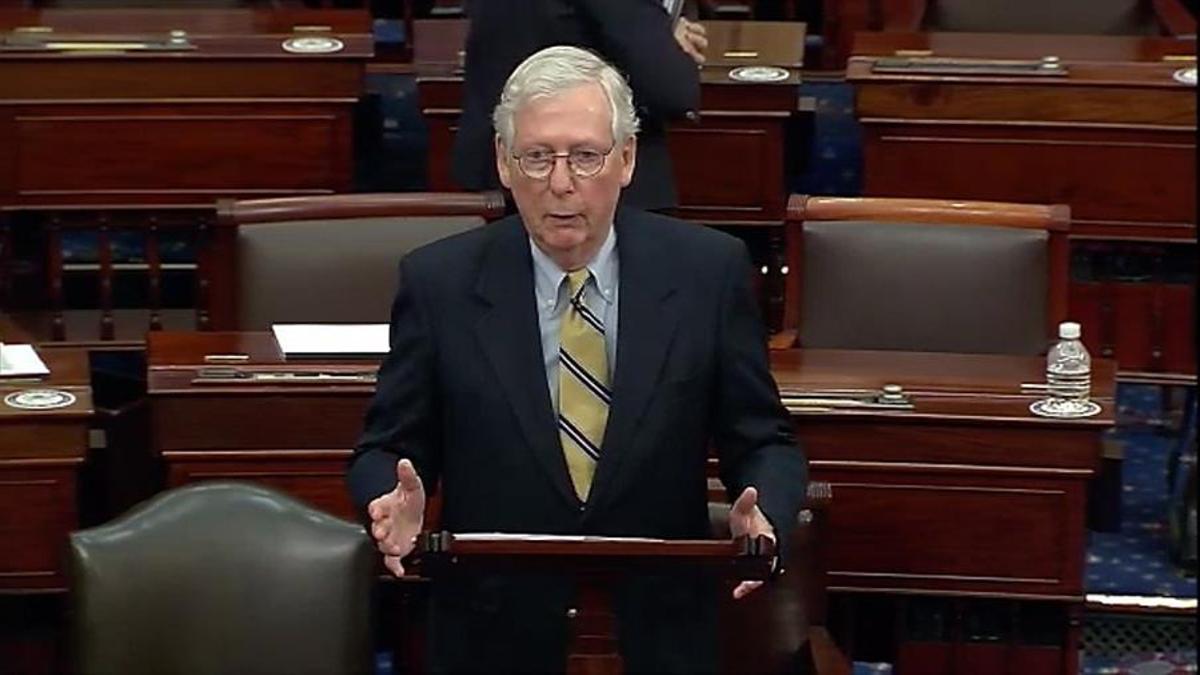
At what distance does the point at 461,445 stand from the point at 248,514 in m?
0.50

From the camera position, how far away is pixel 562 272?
2916 mm

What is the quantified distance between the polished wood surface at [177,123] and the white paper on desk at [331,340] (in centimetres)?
95

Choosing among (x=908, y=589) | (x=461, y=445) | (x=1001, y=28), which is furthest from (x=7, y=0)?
(x=461, y=445)

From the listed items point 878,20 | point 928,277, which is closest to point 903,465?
point 928,277

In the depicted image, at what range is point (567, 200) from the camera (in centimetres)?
282

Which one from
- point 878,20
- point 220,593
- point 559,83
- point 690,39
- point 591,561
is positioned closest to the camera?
point 591,561

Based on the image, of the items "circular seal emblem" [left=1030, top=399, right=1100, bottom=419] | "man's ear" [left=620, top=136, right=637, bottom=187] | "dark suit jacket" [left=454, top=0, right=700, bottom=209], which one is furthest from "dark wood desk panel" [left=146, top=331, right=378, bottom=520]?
"man's ear" [left=620, top=136, right=637, bottom=187]

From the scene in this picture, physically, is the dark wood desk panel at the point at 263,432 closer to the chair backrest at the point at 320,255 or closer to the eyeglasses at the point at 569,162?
the chair backrest at the point at 320,255

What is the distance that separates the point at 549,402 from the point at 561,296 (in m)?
0.11

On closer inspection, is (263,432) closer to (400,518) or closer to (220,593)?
(220,593)

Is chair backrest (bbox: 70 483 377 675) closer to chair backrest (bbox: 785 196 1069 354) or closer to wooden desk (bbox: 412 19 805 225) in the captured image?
chair backrest (bbox: 785 196 1069 354)

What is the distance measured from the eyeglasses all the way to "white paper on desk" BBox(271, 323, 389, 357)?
1.24m

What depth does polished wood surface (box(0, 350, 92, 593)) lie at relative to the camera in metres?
3.94

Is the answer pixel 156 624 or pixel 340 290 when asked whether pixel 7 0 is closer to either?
pixel 340 290
